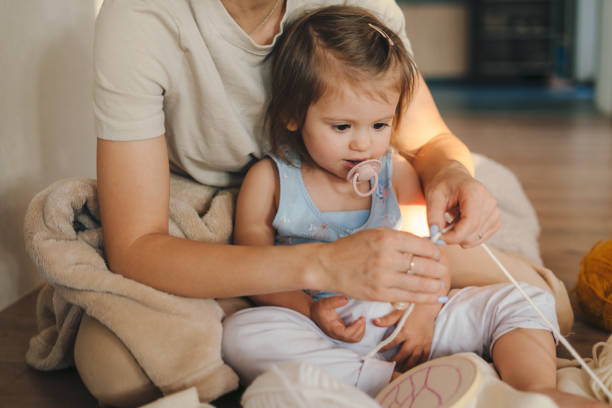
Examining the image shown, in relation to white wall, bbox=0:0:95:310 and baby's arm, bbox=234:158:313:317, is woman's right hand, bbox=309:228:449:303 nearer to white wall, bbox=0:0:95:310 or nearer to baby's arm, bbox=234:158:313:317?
baby's arm, bbox=234:158:313:317

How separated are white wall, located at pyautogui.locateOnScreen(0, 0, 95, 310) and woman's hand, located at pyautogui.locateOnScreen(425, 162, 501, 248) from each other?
900mm

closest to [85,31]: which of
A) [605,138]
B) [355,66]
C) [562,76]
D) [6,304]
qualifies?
[6,304]

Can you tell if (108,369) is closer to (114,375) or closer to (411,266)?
(114,375)

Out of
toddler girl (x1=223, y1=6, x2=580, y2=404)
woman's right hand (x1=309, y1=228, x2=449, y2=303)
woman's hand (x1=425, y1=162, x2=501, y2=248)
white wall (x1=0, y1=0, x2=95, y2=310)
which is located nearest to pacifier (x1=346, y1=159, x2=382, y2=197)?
toddler girl (x1=223, y1=6, x2=580, y2=404)

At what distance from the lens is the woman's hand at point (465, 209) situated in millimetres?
833

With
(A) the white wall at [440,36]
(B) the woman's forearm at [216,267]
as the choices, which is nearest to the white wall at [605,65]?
(A) the white wall at [440,36]

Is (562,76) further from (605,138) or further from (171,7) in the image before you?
(171,7)

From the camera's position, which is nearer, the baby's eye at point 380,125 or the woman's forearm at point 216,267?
the woman's forearm at point 216,267

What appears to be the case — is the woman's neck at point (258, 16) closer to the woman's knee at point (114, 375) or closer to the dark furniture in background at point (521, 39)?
the woman's knee at point (114, 375)

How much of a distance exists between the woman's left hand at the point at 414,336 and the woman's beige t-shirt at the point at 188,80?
1.32 feet

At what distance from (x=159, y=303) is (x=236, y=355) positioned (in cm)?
13

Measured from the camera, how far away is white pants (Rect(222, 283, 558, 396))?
0.87m

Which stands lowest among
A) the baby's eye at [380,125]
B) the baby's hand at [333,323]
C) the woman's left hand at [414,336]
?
the woman's left hand at [414,336]

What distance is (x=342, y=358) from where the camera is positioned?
88 cm
